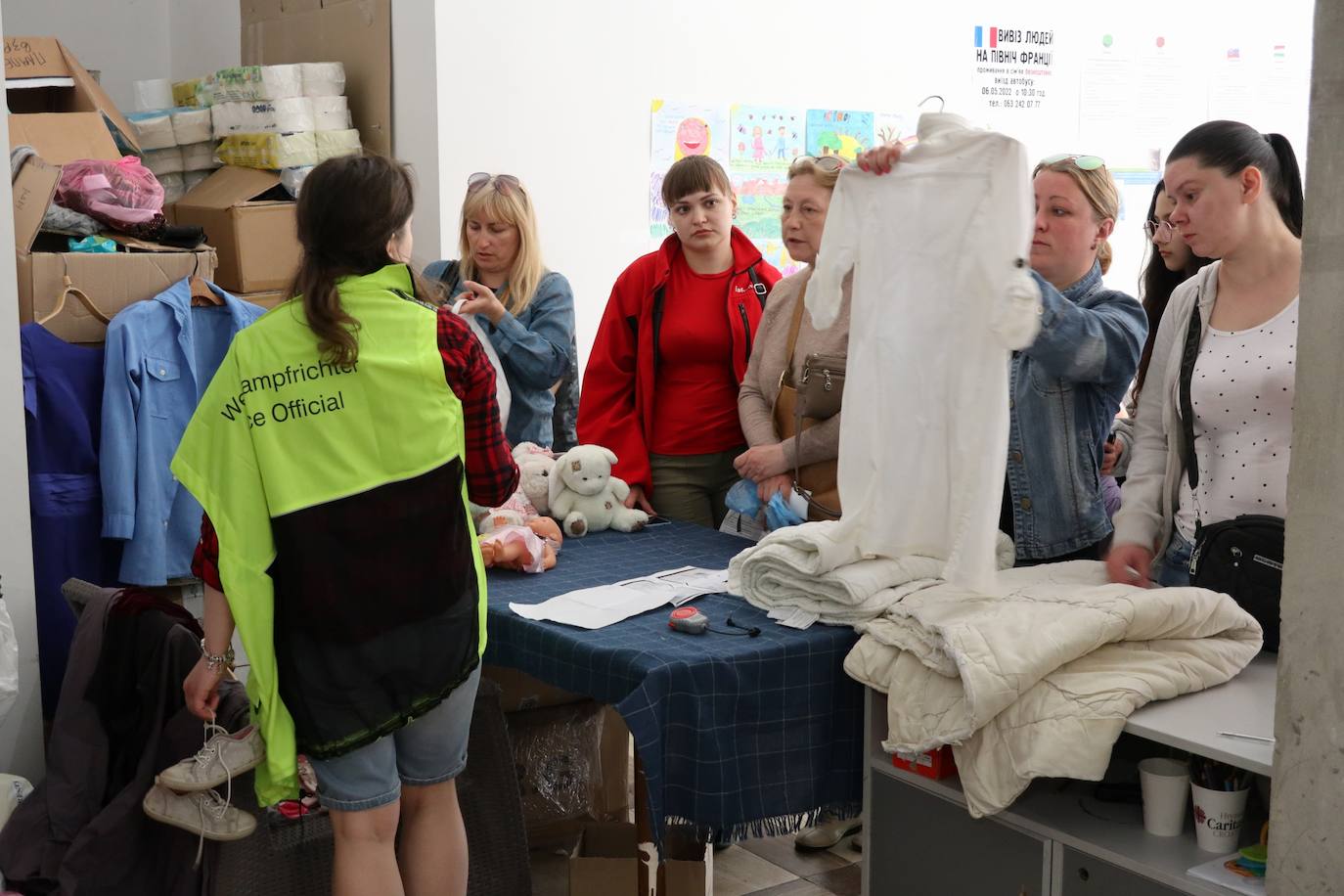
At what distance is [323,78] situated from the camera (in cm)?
446

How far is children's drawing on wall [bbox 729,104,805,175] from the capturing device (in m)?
4.90

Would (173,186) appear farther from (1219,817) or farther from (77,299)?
(1219,817)

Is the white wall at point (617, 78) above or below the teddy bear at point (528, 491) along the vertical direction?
above

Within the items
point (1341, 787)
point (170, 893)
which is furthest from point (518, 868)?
point (1341, 787)

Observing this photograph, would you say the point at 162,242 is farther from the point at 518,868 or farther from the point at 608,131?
the point at 518,868

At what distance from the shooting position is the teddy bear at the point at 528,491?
117 inches

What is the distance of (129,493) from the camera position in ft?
11.0

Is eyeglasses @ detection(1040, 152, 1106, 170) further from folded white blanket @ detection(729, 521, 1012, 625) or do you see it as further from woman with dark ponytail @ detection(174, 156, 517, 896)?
woman with dark ponytail @ detection(174, 156, 517, 896)

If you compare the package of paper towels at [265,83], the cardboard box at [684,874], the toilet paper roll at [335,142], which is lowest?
the cardboard box at [684,874]

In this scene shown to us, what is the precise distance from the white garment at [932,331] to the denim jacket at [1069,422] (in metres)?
0.22

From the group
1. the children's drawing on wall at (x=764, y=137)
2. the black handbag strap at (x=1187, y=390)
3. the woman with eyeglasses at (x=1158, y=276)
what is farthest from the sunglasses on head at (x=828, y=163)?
the children's drawing on wall at (x=764, y=137)

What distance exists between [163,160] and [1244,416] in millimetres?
3795

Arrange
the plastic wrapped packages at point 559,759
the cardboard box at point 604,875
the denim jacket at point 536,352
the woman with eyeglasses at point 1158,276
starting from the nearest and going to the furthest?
1. the cardboard box at point 604,875
2. the woman with eyeglasses at point 1158,276
3. the plastic wrapped packages at point 559,759
4. the denim jacket at point 536,352

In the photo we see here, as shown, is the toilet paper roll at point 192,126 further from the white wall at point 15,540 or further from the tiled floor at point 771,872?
the tiled floor at point 771,872
